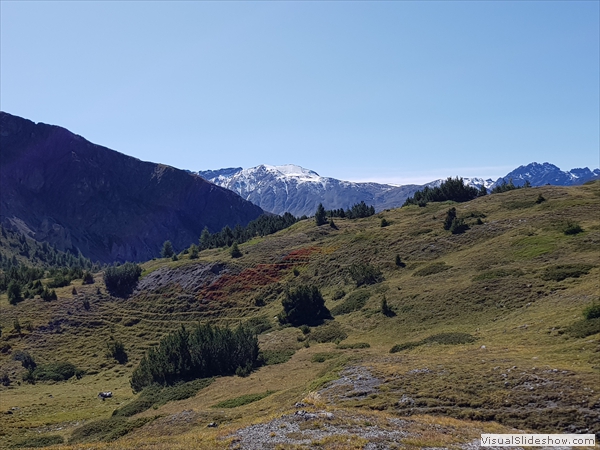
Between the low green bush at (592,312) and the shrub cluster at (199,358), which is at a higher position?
the low green bush at (592,312)

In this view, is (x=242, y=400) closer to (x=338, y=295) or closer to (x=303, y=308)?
(x=303, y=308)

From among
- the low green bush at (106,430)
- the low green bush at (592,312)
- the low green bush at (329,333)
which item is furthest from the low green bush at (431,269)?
the low green bush at (106,430)

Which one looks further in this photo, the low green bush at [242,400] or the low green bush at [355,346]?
the low green bush at [355,346]

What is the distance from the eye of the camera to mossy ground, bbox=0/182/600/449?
69.4 ft

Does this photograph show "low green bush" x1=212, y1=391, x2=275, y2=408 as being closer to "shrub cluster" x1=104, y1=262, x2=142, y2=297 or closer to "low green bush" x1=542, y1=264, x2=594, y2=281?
"low green bush" x1=542, y1=264, x2=594, y2=281

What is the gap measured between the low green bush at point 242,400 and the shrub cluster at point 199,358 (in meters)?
10.6

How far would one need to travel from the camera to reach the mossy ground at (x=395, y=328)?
21.1m

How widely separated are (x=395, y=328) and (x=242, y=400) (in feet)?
63.2

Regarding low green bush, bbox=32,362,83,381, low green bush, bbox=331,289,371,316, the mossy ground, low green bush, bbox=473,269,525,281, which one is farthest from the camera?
low green bush, bbox=32,362,83,381

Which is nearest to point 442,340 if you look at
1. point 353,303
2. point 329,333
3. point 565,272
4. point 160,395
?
point 565,272

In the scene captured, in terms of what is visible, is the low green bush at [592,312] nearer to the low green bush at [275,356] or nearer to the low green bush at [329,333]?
the low green bush at [329,333]

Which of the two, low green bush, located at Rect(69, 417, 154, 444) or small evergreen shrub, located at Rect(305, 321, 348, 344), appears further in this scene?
small evergreen shrub, located at Rect(305, 321, 348, 344)

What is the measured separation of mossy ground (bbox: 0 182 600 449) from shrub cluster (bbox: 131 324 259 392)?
3222 millimetres

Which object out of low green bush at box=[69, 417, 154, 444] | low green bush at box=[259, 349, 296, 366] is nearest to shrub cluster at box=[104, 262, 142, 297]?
low green bush at box=[259, 349, 296, 366]
